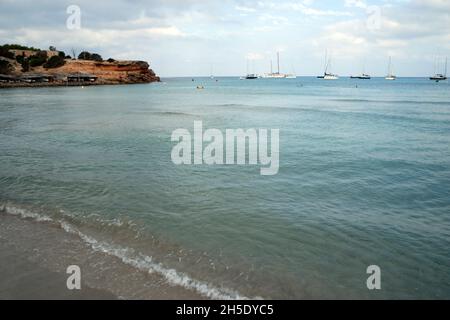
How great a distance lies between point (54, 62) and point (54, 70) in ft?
14.2

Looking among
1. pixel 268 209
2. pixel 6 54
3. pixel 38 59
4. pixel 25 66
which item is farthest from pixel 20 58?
pixel 268 209

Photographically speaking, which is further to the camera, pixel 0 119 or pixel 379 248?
pixel 0 119

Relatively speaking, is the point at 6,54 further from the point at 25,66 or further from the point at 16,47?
the point at 16,47

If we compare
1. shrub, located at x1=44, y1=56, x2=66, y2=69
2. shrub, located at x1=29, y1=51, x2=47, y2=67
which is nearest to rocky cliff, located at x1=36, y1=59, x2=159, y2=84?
shrub, located at x1=44, y1=56, x2=66, y2=69

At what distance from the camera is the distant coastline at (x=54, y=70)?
391 feet

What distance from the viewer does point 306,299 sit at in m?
7.74

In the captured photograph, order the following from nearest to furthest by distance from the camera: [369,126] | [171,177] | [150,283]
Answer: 1. [150,283]
2. [171,177]
3. [369,126]

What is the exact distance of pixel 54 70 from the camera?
13450 centimetres

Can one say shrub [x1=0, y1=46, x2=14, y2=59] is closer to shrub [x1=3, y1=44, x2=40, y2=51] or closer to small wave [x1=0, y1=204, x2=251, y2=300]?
shrub [x1=3, y1=44, x2=40, y2=51]

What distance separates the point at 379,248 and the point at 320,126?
88.0ft

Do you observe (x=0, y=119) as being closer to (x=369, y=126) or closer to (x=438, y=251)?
(x=369, y=126)

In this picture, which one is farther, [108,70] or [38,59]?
[108,70]

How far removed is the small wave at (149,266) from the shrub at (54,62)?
142m

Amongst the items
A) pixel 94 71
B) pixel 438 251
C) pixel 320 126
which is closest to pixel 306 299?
pixel 438 251
